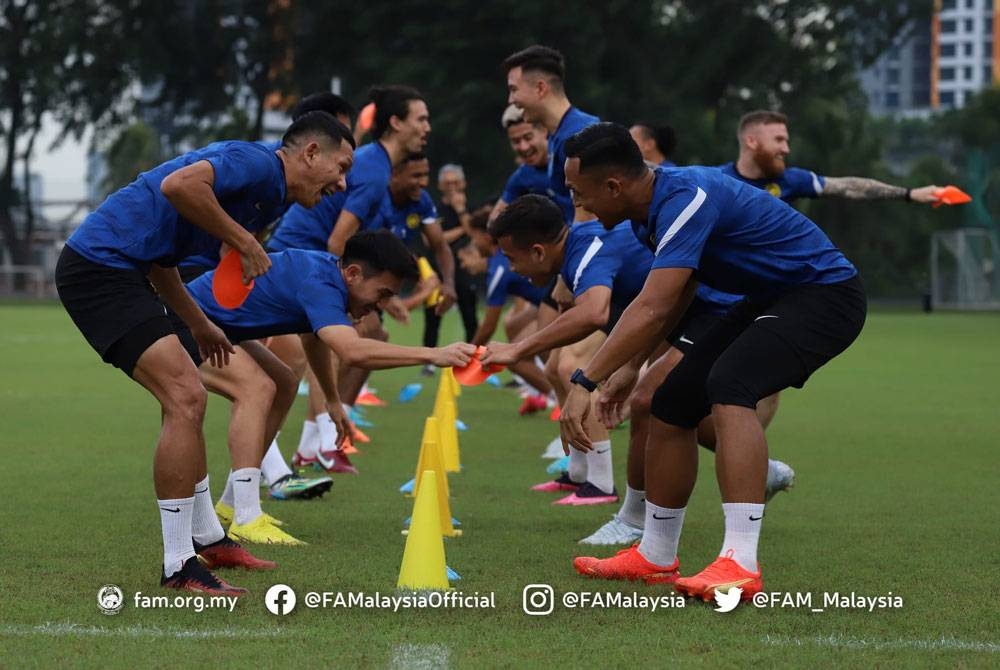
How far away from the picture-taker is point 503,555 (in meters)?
6.67

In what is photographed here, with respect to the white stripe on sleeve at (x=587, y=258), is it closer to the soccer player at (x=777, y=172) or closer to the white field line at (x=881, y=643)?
the soccer player at (x=777, y=172)

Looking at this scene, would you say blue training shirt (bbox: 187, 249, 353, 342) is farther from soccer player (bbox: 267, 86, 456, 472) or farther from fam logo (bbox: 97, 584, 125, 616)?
soccer player (bbox: 267, 86, 456, 472)

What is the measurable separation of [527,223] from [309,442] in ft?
10.8

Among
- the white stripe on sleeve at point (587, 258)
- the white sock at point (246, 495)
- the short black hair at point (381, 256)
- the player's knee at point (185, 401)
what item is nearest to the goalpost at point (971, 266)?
the white stripe on sleeve at point (587, 258)

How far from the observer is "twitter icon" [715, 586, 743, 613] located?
5465 millimetres

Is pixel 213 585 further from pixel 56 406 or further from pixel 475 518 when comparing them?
pixel 56 406

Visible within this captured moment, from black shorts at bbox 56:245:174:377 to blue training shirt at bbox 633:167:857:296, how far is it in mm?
1971

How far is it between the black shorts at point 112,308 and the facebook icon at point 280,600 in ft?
3.48

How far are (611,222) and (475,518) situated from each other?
8.01 ft

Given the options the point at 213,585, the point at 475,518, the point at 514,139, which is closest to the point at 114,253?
the point at 213,585

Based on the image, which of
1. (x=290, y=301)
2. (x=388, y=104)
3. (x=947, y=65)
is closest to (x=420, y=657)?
(x=290, y=301)

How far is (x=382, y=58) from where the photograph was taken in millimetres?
44750

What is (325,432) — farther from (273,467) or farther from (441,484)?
(441,484)

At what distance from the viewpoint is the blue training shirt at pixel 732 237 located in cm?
561
